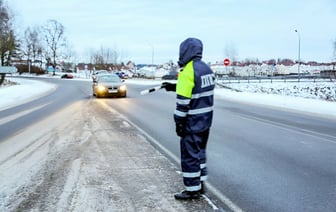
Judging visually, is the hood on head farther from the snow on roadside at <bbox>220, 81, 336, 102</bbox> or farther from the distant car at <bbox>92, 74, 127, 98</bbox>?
the snow on roadside at <bbox>220, 81, 336, 102</bbox>

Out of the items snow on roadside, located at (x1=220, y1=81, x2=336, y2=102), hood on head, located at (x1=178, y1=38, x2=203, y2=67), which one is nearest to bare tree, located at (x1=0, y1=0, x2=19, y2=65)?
snow on roadside, located at (x1=220, y1=81, x2=336, y2=102)

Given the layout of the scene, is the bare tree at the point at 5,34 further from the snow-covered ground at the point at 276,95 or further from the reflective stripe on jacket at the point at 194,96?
the reflective stripe on jacket at the point at 194,96

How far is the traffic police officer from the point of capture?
4.91 meters

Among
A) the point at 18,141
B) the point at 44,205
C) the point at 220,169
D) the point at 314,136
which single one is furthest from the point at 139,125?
the point at 44,205

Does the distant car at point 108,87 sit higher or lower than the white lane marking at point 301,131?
higher

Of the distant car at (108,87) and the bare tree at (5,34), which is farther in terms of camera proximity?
the bare tree at (5,34)

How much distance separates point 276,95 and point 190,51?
24.4m

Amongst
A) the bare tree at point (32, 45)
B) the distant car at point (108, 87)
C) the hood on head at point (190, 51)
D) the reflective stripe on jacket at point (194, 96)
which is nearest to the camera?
the reflective stripe on jacket at point (194, 96)

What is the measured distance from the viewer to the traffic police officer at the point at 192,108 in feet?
16.1

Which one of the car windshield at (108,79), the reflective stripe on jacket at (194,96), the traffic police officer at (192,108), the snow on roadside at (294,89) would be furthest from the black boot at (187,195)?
the snow on roadside at (294,89)

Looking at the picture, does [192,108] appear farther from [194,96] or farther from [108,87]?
[108,87]

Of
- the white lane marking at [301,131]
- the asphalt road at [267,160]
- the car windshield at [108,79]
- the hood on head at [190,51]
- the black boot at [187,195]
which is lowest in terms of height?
the white lane marking at [301,131]

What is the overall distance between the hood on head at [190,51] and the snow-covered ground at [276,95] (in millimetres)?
12130

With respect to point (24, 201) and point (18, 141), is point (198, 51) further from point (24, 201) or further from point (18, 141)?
point (18, 141)
